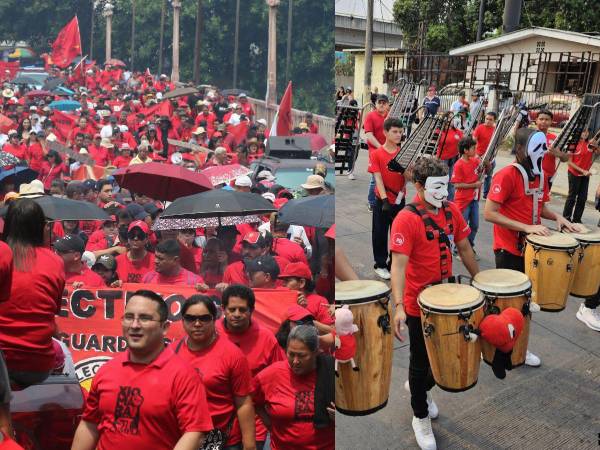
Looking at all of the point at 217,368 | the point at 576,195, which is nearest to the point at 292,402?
the point at 217,368

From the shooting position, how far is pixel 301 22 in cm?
267

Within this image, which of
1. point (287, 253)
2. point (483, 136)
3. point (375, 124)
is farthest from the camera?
point (483, 136)

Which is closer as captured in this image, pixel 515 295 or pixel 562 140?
pixel 515 295

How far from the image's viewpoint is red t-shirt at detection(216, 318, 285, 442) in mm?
2691

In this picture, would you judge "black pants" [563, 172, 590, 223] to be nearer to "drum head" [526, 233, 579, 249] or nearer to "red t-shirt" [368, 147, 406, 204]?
"red t-shirt" [368, 147, 406, 204]

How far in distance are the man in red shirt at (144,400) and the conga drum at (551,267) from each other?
2.53m

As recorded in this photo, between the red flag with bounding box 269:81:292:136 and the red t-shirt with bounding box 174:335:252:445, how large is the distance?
1.02 m

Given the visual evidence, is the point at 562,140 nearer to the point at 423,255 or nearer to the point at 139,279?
the point at 423,255

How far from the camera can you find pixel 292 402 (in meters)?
2.65

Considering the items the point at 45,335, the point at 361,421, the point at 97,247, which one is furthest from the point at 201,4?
the point at 361,421

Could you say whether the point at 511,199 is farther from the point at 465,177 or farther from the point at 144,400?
the point at 144,400

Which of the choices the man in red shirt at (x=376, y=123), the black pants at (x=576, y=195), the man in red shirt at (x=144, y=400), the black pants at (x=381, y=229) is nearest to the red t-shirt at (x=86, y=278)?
the man in red shirt at (x=144, y=400)

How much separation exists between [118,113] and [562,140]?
5.77m

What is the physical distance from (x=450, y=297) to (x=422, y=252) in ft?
1.03
